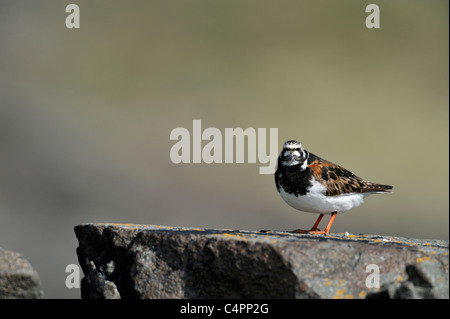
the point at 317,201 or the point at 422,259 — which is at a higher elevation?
the point at 317,201

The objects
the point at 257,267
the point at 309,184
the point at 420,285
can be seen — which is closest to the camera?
the point at 420,285

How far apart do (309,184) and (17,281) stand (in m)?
3.84

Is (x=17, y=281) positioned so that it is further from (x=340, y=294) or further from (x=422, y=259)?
(x=422, y=259)

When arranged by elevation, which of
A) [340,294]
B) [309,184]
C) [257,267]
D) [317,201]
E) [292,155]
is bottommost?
[340,294]

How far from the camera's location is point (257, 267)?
772cm

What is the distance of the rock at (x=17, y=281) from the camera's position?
7996 millimetres

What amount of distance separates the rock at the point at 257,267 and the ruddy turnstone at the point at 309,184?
1.64 m

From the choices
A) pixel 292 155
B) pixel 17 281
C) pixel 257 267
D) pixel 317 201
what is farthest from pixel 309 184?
pixel 17 281

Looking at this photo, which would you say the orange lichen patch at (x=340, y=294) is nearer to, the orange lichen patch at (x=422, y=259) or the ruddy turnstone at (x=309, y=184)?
the orange lichen patch at (x=422, y=259)

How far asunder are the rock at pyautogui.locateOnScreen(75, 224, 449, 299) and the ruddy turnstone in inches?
64.8

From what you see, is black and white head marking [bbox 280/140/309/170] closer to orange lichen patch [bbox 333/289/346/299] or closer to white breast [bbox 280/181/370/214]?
white breast [bbox 280/181/370/214]

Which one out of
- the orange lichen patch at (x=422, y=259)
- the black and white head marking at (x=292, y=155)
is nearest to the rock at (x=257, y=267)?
the orange lichen patch at (x=422, y=259)
